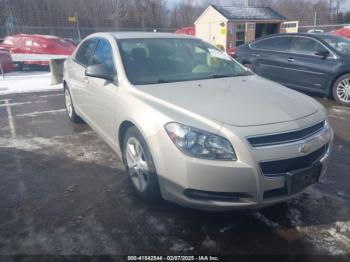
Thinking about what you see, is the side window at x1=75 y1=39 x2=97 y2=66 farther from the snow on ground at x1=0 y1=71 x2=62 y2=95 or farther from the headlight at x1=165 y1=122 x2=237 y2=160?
the snow on ground at x1=0 y1=71 x2=62 y2=95

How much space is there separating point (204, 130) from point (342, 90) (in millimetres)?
5670

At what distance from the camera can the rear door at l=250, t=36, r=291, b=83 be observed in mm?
7977

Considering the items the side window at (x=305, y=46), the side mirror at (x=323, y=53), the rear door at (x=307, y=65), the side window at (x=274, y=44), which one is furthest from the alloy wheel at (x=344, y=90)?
the side window at (x=274, y=44)

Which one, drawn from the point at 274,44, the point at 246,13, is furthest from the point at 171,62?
the point at 246,13

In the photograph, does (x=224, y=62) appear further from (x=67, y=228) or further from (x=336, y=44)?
(x=336, y=44)

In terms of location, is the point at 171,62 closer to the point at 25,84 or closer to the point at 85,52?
the point at 85,52

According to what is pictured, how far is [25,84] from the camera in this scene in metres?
10.6

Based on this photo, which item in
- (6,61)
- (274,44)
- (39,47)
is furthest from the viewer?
(39,47)

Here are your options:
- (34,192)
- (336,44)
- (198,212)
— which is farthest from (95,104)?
(336,44)

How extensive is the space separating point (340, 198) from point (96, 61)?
3.32 meters

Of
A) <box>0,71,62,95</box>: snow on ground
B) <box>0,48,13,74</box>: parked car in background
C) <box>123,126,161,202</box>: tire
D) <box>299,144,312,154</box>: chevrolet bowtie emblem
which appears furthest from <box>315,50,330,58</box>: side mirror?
<box>0,48,13,74</box>: parked car in background

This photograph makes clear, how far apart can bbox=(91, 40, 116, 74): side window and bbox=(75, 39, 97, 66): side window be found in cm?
26

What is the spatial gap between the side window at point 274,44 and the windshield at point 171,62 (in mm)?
4493

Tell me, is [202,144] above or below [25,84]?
above
